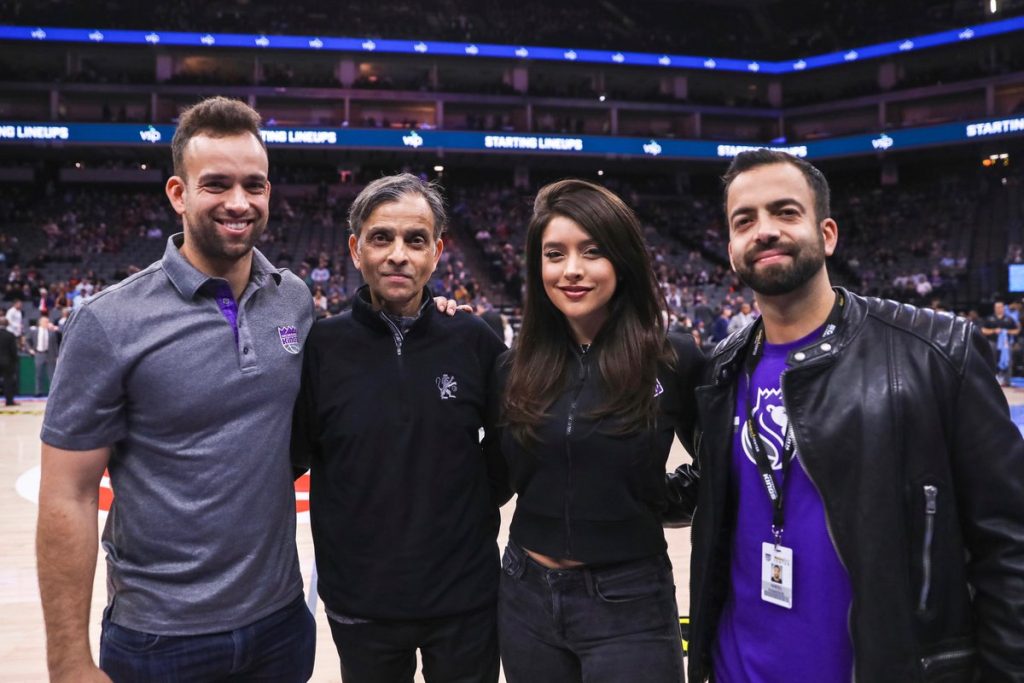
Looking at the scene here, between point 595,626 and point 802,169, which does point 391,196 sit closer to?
point 802,169

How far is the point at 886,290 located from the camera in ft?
76.3

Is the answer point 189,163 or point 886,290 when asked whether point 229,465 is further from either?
point 886,290

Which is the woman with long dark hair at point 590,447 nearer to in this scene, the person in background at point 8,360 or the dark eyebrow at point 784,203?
the dark eyebrow at point 784,203

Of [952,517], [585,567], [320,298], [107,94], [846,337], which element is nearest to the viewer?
[952,517]

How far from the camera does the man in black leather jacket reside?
1567 millimetres

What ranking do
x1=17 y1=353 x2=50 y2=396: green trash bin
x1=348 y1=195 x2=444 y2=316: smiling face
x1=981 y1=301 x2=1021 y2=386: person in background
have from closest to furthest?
x1=348 y1=195 x2=444 y2=316: smiling face
x1=17 y1=353 x2=50 y2=396: green trash bin
x1=981 y1=301 x2=1021 y2=386: person in background

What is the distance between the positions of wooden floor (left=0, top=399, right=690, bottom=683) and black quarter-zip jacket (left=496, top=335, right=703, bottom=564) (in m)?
1.86

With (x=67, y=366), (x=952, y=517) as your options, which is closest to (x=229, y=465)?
(x=67, y=366)

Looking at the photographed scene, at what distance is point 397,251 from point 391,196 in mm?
175

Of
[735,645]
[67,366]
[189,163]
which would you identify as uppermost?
[189,163]

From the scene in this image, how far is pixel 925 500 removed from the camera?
62.1 inches

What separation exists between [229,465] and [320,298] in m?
13.6

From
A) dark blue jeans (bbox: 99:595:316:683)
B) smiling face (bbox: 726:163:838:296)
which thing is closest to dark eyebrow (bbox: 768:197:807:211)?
smiling face (bbox: 726:163:838:296)

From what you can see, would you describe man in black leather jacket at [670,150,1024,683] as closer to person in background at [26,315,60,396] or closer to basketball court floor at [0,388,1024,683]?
basketball court floor at [0,388,1024,683]
